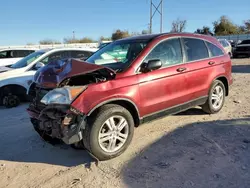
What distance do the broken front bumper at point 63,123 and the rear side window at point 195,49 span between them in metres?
2.65

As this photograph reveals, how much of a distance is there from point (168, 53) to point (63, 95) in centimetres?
217

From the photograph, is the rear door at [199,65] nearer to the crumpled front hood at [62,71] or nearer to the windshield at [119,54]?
the windshield at [119,54]

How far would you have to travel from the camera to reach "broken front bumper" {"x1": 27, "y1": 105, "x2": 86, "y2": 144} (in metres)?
3.44

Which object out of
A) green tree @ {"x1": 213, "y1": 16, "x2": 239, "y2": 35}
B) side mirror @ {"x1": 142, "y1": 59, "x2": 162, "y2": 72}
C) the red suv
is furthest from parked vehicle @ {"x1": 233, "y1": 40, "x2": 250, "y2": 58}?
green tree @ {"x1": 213, "y1": 16, "x2": 239, "y2": 35}

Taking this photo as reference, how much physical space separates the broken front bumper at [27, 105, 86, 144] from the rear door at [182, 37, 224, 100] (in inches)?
94.4

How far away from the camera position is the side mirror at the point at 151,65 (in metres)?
4.11

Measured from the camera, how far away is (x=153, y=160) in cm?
374

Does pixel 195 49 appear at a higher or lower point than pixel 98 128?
higher

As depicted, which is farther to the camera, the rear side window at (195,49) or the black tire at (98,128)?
the rear side window at (195,49)

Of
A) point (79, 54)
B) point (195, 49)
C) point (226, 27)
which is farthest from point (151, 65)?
point (226, 27)

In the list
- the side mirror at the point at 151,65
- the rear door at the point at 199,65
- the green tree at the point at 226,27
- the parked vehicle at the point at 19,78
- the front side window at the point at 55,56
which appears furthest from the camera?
the green tree at the point at 226,27

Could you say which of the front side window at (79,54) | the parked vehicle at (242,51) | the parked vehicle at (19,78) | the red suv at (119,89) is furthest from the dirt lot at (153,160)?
the parked vehicle at (242,51)

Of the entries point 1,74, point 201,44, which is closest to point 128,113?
point 201,44

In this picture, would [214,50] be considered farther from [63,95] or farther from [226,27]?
[226,27]
